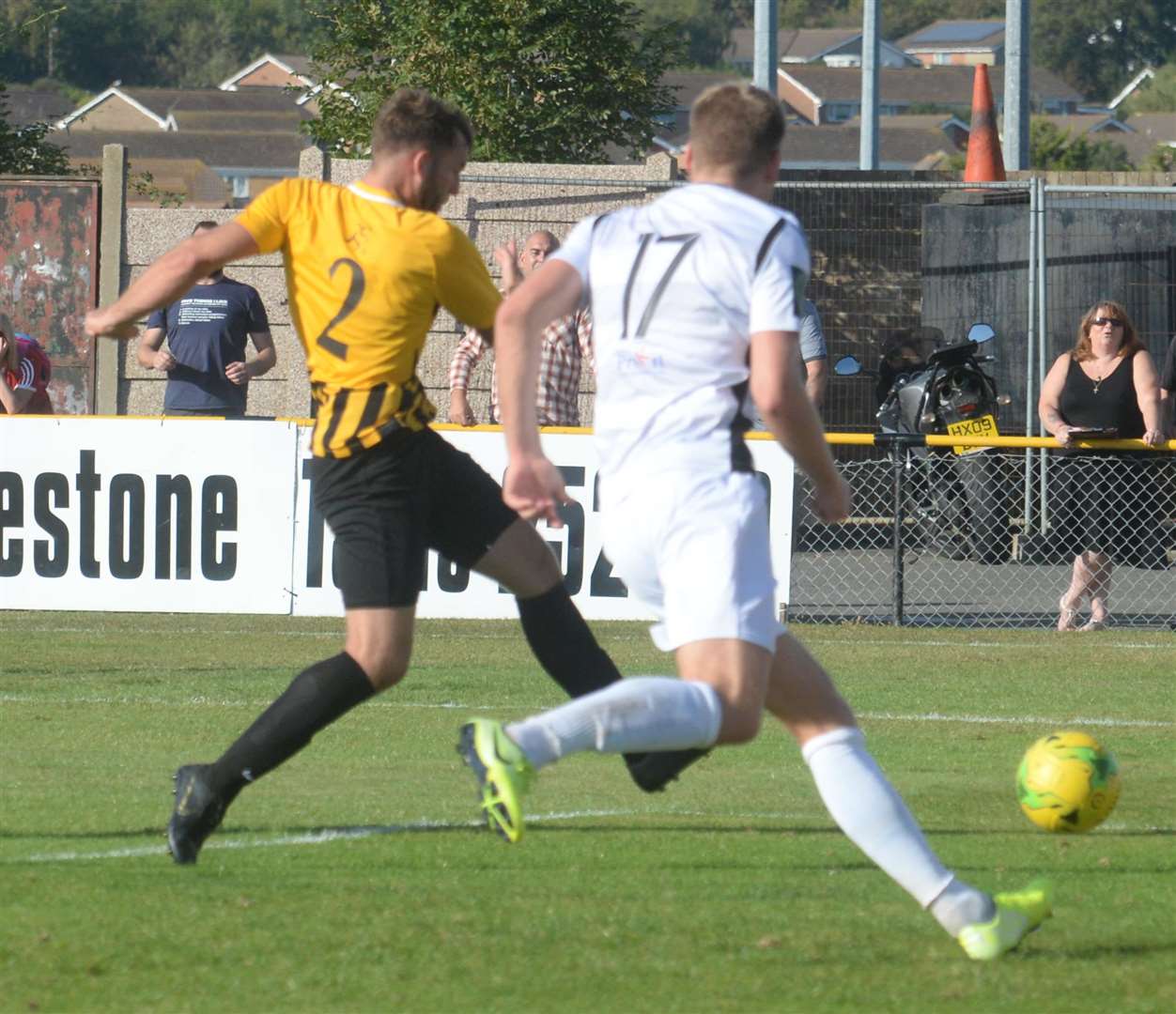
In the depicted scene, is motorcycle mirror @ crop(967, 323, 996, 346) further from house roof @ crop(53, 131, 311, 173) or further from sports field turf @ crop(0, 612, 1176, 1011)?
house roof @ crop(53, 131, 311, 173)

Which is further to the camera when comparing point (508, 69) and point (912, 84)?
point (912, 84)

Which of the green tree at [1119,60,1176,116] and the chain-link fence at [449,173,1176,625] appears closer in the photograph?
the chain-link fence at [449,173,1176,625]

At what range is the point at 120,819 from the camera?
641cm

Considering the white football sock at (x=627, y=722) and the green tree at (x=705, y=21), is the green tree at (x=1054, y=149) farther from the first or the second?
the green tree at (x=705, y=21)

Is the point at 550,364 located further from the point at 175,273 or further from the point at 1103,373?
the point at 175,273

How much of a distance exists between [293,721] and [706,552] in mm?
1573

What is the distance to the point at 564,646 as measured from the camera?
6.00 metres

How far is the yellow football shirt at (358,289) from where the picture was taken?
5.73m

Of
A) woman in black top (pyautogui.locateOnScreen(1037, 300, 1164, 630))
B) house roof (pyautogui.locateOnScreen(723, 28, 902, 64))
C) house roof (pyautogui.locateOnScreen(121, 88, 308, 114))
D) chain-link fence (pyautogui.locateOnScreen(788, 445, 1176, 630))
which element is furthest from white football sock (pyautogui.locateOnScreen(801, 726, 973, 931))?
house roof (pyautogui.locateOnScreen(723, 28, 902, 64))

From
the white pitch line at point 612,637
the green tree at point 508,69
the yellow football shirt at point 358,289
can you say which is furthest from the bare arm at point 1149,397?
the green tree at point 508,69

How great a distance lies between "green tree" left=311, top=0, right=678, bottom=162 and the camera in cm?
2283

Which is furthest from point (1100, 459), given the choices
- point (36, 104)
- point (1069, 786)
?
point (36, 104)

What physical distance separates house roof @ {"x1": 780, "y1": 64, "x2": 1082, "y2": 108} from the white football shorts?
14326 cm

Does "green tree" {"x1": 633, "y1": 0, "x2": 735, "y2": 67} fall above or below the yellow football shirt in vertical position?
above
